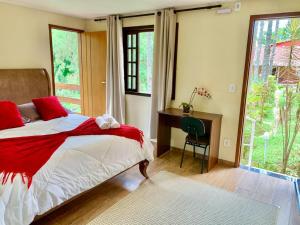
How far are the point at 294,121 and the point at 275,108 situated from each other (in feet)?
1.08

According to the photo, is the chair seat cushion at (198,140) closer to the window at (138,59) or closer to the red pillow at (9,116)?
the window at (138,59)

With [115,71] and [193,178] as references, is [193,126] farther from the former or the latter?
[115,71]

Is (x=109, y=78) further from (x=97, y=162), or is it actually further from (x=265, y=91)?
(x=265, y=91)

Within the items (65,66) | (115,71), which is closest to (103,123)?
(115,71)

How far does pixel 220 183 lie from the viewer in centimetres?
285

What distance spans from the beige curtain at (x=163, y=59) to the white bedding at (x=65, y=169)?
1114 mm

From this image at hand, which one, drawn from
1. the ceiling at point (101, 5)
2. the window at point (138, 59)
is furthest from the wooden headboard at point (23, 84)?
the window at point (138, 59)

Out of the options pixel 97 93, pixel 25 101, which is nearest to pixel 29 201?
pixel 25 101

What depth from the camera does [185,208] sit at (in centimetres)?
231

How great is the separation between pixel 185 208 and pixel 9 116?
7.67ft

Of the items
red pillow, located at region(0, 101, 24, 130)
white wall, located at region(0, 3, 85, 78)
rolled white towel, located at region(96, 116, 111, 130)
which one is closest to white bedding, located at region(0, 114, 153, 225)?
red pillow, located at region(0, 101, 24, 130)

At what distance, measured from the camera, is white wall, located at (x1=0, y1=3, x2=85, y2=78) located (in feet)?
11.2

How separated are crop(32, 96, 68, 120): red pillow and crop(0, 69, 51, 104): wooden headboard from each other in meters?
0.47

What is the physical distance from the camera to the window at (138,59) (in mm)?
4055
